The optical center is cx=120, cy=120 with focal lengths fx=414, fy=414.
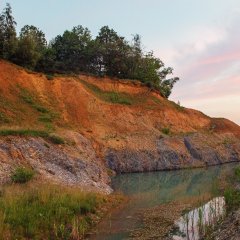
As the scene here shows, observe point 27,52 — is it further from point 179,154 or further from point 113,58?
point 179,154

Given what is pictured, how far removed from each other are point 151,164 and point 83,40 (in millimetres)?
39668

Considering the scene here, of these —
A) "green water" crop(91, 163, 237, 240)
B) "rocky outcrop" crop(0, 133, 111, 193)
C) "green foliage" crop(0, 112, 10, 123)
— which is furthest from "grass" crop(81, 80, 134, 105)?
"rocky outcrop" crop(0, 133, 111, 193)

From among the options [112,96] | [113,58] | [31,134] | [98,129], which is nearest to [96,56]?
[113,58]

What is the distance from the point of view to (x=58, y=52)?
278 ft

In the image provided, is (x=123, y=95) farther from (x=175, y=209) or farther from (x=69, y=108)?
(x=175, y=209)

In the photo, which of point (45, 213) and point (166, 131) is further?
point (166, 131)

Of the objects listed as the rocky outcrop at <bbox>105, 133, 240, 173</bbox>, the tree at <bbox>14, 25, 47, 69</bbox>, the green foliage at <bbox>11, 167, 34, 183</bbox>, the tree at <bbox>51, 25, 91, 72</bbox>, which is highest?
the tree at <bbox>51, 25, 91, 72</bbox>

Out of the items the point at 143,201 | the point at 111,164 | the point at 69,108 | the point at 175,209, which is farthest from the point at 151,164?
the point at 175,209

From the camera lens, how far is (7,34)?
61.6 meters

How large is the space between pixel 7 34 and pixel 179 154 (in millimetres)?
30993

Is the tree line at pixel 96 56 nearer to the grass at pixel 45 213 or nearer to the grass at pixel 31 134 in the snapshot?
the grass at pixel 31 134

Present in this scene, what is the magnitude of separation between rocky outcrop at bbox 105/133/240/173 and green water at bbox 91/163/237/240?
2.66 m

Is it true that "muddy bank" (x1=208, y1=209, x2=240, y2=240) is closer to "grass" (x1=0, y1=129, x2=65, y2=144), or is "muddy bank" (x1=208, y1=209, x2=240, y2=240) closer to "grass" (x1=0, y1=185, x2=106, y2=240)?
"grass" (x1=0, y1=185, x2=106, y2=240)

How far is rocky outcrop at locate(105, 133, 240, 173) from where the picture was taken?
176ft
